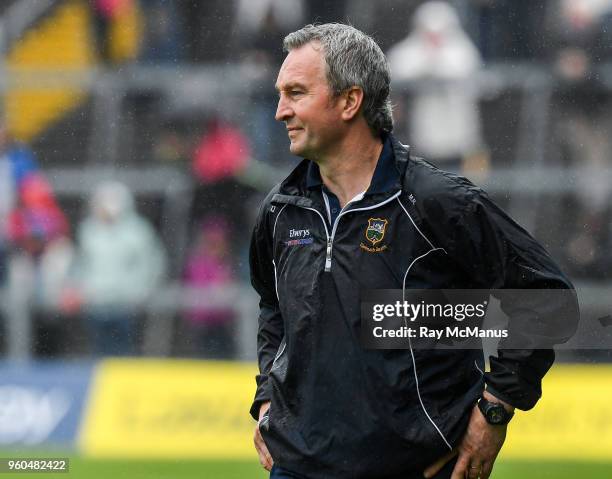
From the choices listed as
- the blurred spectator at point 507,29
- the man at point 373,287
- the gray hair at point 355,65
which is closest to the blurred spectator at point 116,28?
the blurred spectator at point 507,29

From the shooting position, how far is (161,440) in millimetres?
9172

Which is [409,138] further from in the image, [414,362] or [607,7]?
[414,362]

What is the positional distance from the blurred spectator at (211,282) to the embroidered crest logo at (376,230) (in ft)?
22.2

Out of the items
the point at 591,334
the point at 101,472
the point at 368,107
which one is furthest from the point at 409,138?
the point at 368,107

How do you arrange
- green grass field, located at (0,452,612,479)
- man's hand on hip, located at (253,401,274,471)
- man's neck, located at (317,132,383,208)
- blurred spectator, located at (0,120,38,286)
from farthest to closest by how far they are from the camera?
blurred spectator, located at (0,120,38,286) → green grass field, located at (0,452,612,479) → man's hand on hip, located at (253,401,274,471) → man's neck, located at (317,132,383,208)

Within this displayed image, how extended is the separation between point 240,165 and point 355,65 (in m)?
6.85

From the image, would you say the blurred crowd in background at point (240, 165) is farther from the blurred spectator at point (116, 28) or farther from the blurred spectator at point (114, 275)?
the blurred spectator at point (116, 28)

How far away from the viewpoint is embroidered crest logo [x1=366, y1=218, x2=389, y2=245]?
12.5 feet

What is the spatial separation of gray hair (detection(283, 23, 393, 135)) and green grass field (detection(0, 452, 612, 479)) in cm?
463

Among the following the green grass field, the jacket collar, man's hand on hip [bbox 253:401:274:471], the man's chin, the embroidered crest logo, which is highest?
the man's chin

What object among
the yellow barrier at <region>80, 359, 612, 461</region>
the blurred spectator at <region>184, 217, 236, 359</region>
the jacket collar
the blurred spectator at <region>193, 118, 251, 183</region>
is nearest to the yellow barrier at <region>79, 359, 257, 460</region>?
the yellow barrier at <region>80, 359, 612, 461</region>

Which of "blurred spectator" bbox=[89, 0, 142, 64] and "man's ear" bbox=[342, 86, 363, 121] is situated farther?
"blurred spectator" bbox=[89, 0, 142, 64]

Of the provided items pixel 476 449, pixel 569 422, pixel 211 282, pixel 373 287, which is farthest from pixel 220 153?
pixel 476 449

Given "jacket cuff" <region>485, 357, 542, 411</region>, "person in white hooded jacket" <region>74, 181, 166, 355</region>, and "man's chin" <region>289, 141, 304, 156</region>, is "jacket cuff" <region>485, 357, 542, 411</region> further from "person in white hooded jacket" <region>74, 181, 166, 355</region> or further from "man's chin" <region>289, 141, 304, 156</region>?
"person in white hooded jacket" <region>74, 181, 166, 355</region>
